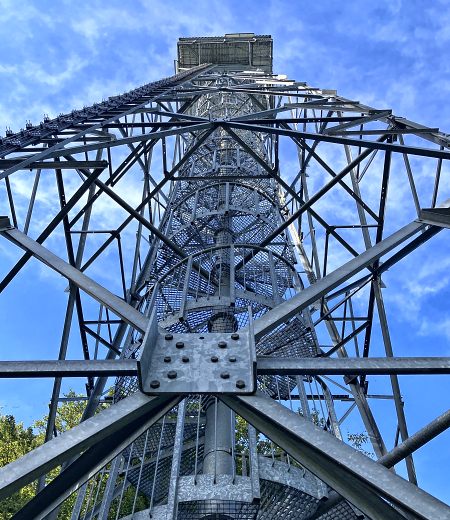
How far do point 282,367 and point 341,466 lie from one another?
757 mm

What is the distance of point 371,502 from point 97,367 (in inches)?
64.4

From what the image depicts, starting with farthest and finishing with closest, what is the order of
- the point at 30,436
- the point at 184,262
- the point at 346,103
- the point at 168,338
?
1. the point at 30,436
2. the point at 346,103
3. the point at 184,262
4. the point at 168,338

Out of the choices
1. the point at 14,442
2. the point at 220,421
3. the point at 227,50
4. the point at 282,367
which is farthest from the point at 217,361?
the point at 227,50

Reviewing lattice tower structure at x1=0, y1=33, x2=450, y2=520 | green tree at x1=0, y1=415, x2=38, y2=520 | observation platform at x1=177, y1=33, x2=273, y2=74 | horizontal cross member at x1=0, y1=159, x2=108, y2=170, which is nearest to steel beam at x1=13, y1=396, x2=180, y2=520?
lattice tower structure at x1=0, y1=33, x2=450, y2=520

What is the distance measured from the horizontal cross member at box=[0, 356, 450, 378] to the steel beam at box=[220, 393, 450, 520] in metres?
0.27

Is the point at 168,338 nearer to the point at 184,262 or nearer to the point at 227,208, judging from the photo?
the point at 184,262

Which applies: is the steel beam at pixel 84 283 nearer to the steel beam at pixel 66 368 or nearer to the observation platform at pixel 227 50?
the steel beam at pixel 66 368

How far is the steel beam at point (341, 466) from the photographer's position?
2480mm

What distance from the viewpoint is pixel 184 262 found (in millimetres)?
7527

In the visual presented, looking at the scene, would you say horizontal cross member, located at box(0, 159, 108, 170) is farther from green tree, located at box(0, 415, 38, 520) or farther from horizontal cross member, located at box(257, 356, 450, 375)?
green tree, located at box(0, 415, 38, 520)

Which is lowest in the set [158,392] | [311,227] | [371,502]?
[371,502]

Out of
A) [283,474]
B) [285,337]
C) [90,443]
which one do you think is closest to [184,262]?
[285,337]

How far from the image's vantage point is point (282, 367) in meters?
3.29

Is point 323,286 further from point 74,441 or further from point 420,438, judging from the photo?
point 74,441
